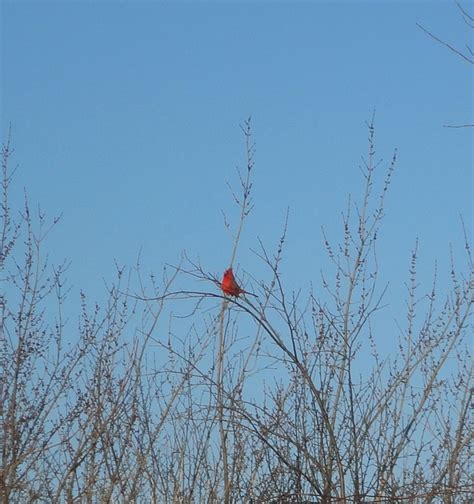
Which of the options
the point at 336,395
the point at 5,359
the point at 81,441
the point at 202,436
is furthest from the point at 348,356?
the point at 5,359

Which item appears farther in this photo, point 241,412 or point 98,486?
point 98,486

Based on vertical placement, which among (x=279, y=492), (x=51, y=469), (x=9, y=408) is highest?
(x=9, y=408)

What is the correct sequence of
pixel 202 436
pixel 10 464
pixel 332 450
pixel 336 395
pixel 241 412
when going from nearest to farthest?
pixel 241 412
pixel 332 450
pixel 336 395
pixel 10 464
pixel 202 436

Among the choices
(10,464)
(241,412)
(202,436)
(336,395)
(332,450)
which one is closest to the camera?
(241,412)

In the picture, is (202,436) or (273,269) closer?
(273,269)

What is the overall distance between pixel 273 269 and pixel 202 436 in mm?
2133

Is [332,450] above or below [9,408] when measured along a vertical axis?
below

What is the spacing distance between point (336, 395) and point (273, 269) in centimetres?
101

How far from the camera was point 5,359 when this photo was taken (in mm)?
7113

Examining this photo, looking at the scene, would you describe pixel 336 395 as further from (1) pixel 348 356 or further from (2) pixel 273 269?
(2) pixel 273 269

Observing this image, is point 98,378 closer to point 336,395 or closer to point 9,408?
point 9,408

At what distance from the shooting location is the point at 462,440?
586 cm

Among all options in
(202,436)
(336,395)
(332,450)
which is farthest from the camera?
(202,436)

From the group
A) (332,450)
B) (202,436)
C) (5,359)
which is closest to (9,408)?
(5,359)
